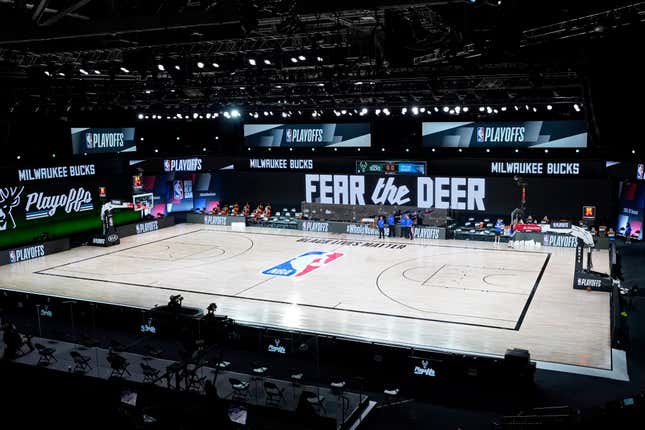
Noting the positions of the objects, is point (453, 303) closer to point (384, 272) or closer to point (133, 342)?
point (384, 272)

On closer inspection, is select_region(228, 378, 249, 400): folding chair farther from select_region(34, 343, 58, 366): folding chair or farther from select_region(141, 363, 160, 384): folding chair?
select_region(34, 343, 58, 366): folding chair

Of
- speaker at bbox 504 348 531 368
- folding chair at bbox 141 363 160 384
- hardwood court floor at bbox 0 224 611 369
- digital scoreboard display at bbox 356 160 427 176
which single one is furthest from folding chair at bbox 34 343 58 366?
digital scoreboard display at bbox 356 160 427 176

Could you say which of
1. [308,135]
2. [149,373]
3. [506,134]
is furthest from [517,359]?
[308,135]

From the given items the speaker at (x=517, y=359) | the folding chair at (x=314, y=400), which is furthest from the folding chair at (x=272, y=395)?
the speaker at (x=517, y=359)

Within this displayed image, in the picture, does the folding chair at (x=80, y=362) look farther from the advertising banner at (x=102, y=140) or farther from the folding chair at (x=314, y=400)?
the advertising banner at (x=102, y=140)

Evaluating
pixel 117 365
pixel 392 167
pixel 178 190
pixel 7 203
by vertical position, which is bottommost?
pixel 117 365

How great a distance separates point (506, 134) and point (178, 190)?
69.4 ft

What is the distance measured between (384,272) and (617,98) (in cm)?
1750

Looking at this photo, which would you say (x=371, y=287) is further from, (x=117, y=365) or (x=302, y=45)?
(x=117, y=365)

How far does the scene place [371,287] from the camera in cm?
2214

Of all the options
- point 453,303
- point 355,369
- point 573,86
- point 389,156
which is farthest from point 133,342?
point 389,156

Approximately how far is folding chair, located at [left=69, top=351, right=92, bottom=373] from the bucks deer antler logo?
17486mm

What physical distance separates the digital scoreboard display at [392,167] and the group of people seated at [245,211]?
6768 mm

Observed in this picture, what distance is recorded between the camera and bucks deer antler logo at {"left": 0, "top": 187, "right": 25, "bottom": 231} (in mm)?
28688
